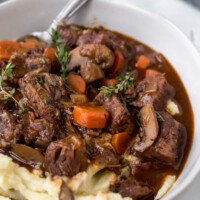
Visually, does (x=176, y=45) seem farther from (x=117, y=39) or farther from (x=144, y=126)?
(x=144, y=126)

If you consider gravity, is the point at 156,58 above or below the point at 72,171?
above

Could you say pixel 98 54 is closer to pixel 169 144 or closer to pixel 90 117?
pixel 90 117

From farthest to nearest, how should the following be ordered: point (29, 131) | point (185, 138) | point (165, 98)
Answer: point (165, 98) → point (185, 138) → point (29, 131)

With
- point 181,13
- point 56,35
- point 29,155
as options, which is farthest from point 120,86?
point 181,13

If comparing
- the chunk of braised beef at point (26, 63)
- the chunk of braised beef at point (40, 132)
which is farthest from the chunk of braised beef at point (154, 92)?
the chunk of braised beef at point (26, 63)

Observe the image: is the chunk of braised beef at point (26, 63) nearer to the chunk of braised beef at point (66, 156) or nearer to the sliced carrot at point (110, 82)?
the sliced carrot at point (110, 82)

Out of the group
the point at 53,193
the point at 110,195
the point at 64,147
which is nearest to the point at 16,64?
the point at 64,147

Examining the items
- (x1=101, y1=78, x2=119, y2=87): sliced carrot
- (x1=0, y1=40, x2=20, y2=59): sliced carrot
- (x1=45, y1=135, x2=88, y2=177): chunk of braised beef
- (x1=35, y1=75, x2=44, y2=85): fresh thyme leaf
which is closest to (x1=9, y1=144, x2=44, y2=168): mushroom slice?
(x1=45, y1=135, x2=88, y2=177): chunk of braised beef
